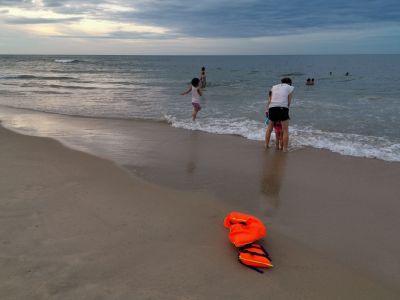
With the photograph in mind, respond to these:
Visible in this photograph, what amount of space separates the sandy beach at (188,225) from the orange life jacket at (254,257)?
0.26ft

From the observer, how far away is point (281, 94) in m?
7.45

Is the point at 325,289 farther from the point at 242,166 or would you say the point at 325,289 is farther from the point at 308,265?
the point at 242,166

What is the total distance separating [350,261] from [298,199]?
5.13ft

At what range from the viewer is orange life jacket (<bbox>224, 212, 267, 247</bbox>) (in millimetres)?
3410

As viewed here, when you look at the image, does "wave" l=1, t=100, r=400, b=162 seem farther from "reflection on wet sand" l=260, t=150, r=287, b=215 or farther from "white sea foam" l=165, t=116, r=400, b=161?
"reflection on wet sand" l=260, t=150, r=287, b=215

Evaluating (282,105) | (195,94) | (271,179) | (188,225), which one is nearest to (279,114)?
(282,105)

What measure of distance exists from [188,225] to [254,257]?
99cm

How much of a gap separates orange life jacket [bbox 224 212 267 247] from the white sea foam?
4.48 m

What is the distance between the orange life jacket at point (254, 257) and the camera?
Result: 10.4ft

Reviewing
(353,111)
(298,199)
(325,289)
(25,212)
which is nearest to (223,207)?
(298,199)

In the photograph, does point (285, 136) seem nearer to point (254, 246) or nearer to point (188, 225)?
point (188, 225)

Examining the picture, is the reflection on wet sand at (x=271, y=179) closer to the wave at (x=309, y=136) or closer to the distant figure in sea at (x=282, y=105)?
the distant figure in sea at (x=282, y=105)

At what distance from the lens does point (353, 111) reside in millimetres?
13492

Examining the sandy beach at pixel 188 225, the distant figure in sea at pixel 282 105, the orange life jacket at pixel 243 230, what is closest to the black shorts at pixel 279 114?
the distant figure in sea at pixel 282 105
